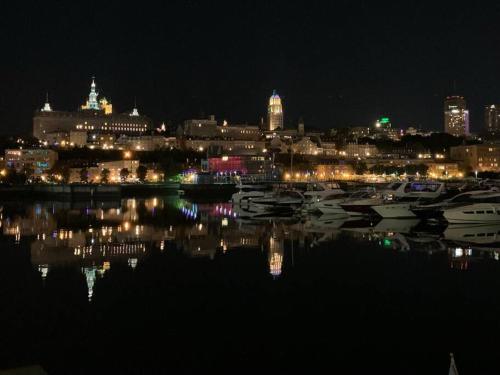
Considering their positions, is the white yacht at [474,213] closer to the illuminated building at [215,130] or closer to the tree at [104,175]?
the tree at [104,175]

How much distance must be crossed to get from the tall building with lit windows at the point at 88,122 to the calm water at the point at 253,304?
108 meters

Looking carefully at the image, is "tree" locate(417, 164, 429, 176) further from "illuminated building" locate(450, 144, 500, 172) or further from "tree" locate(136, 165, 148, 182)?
"tree" locate(136, 165, 148, 182)

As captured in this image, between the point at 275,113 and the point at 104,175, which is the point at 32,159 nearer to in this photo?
the point at 104,175

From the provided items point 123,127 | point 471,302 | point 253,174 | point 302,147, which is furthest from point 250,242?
point 123,127

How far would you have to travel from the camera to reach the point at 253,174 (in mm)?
95000

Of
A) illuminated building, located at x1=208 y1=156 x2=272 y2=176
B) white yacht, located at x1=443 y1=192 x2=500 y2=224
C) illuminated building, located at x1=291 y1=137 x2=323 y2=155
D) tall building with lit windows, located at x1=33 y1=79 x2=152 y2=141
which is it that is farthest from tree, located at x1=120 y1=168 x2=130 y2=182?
white yacht, located at x1=443 y1=192 x2=500 y2=224

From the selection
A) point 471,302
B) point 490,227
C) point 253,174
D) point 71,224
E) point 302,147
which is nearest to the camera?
point 471,302

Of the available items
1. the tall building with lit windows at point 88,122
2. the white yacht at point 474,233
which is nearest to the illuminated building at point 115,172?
the tall building with lit windows at point 88,122

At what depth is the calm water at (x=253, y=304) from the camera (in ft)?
27.0

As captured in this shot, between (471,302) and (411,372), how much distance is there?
4203 millimetres

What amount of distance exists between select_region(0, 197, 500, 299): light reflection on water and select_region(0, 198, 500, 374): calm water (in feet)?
0.46

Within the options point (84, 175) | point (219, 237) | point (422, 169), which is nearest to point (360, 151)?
point (422, 169)

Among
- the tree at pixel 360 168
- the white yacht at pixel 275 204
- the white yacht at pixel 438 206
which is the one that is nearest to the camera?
the white yacht at pixel 438 206

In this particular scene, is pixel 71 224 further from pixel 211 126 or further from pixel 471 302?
pixel 211 126
